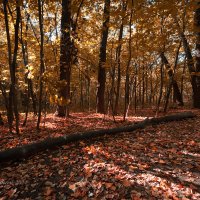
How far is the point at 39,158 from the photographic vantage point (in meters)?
4.93

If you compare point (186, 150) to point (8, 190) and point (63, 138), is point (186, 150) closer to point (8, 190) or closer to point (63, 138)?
point (63, 138)

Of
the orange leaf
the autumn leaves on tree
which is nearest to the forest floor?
the orange leaf

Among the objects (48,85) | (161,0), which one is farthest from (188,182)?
(161,0)

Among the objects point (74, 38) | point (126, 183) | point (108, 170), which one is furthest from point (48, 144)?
point (74, 38)

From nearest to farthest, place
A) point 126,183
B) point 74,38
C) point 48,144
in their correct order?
point 126,183 < point 48,144 < point 74,38

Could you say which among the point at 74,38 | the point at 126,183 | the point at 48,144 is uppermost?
the point at 74,38

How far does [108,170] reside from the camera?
413 cm

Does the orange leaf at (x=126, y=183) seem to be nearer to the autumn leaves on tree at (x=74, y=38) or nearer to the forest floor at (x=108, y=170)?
the forest floor at (x=108, y=170)

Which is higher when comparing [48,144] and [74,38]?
[74,38]

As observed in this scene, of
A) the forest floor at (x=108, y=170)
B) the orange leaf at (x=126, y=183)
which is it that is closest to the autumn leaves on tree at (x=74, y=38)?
the forest floor at (x=108, y=170)

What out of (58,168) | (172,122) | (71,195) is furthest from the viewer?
(172,122)

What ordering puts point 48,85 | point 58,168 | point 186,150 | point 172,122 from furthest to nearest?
1. point 172,122
2. point 48,85
3. point 186,150
4. point 58,168

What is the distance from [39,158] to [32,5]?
5.90 m

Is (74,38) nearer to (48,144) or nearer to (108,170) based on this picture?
(48,144)
